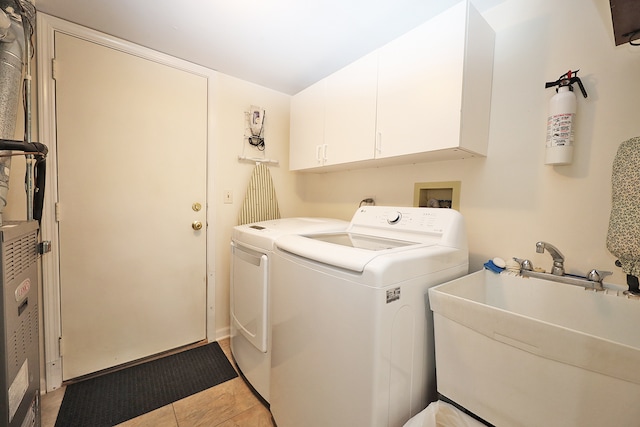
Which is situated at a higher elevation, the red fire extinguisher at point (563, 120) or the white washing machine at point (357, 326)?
the red fire extinguisher at point (563, 120)

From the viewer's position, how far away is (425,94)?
1.25m

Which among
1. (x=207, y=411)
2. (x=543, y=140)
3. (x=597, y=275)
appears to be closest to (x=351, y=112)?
(x=543, y=140)

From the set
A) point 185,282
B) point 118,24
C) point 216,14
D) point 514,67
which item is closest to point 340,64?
point 216,14

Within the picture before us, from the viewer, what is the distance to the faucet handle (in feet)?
3.17

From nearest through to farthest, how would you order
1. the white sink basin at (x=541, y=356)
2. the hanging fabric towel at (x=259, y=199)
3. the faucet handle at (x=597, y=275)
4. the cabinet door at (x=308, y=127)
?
1. the white sink basin at (x=541, y=356)
2. the faucet handle at (x=597, y=275)
3. the cabinet door at (x=308, y=127)
4. the hanging fabric towel at (x=259, y=199)

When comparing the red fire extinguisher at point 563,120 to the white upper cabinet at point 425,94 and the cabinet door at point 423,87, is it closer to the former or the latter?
the white upper cabinet at point 425,94

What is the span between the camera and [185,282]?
6.55 ft

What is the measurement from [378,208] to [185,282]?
1.60 meters

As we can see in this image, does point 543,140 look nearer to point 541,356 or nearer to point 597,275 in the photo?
point 597,275

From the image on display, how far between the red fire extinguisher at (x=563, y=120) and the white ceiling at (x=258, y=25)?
594mm

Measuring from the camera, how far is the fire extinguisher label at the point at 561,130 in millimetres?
1050

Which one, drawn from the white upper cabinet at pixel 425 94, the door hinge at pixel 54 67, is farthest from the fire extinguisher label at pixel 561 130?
the door hinge at pixel 54 67

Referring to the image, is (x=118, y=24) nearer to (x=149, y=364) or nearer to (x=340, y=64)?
(x=340, y=64)

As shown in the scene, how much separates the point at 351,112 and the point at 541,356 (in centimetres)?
148
